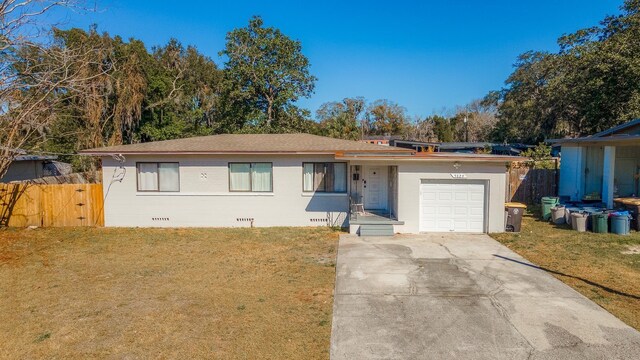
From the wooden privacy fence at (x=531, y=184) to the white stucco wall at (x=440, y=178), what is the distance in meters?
6.30

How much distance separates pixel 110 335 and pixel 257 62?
2962 cm

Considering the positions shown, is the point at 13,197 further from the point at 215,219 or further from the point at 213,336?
the point at 213,336

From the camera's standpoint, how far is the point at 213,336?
19.1ft

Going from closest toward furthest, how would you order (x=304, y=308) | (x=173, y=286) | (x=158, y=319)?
(x=158, y=319), (x=304, y=308), (x=173, y=286)

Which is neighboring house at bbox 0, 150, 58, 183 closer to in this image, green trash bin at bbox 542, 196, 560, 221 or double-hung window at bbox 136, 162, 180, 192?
double-hung window at bbox 136, 162, 180, 192

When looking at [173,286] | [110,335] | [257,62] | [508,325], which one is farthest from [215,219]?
[257,62]

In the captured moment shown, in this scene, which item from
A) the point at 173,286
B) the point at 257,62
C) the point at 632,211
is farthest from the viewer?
the point at 257,62

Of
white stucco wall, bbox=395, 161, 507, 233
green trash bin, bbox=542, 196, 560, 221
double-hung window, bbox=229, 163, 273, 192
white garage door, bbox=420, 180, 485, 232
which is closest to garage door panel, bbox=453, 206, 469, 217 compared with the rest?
white garage door, bbox=420, 180, 485, 232

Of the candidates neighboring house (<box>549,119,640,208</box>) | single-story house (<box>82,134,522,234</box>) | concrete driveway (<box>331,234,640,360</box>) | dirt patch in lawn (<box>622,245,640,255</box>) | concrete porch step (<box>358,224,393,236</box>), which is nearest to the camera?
concrete driveway (<box>331,234,640,360</box>)

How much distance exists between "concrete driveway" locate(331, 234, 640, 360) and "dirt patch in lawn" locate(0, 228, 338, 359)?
1.99 feet

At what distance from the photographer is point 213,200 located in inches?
573

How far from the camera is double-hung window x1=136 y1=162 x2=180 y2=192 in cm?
1459

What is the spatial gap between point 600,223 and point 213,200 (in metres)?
13.6

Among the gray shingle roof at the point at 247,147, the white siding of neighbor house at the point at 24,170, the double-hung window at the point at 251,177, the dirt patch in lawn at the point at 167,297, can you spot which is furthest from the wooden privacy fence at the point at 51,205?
the white siding of neighbor house at the point at 24,170
